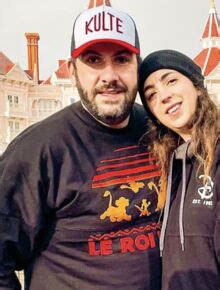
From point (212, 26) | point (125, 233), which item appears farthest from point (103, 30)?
point (212, 26)

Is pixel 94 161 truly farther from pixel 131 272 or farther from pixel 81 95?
pixel 131 272

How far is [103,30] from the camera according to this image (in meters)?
2.43

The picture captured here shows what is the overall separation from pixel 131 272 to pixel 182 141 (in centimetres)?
64

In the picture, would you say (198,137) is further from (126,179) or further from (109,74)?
(109,74)

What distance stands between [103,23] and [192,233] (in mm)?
978

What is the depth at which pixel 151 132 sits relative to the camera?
265 cm

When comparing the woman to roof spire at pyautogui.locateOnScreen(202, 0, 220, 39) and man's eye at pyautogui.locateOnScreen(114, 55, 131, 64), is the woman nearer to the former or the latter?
man's eye at pyautogui.locateOnScreen(114, 55, 131, 64)

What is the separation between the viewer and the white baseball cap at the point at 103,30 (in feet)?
7.88

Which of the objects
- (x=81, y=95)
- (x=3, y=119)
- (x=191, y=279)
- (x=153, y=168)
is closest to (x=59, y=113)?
(x=81, y=95)

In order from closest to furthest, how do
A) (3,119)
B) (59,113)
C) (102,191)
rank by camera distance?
(102,191) → (59,113) → (3,119)

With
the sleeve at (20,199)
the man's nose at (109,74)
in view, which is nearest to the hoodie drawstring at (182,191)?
the man's nose at (109,74)

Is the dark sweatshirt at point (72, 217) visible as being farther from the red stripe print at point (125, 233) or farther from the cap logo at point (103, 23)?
the cap logo at point (103, 23)

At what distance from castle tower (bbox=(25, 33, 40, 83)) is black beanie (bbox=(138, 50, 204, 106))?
33574 mm

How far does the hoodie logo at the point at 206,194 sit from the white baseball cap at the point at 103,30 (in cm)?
68
